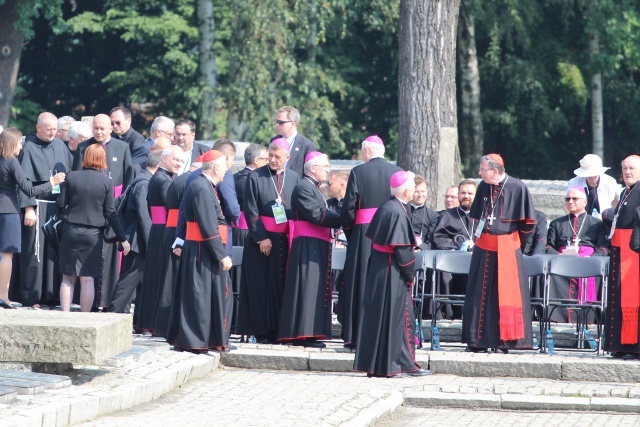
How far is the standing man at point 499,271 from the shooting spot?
1288 cm

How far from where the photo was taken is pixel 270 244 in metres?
13.1

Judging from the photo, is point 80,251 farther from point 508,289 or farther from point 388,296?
point 508,289

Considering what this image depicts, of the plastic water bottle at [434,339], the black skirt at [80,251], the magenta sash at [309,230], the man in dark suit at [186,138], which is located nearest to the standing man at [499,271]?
the plastic water bottle at [434,339]

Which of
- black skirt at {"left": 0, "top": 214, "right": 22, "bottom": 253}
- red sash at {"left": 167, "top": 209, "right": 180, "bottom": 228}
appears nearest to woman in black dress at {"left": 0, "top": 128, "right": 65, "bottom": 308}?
black skirt at {"left": 0, "top": 214, "right": 22, "bottom": 253}

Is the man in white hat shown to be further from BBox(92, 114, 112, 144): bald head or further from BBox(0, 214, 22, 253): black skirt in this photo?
BBox(0, 214, 22, 253): black skirt

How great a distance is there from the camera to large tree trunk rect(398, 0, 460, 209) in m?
16.8

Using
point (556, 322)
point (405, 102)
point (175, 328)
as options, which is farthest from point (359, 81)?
point (175, 328)

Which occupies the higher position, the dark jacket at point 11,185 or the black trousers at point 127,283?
the dark jacket at point 11,185

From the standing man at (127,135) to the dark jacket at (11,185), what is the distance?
4.74 ft

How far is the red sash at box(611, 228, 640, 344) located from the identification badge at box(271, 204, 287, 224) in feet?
9.78

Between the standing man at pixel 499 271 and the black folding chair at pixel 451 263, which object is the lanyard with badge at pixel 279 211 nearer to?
the black folding chair at pixel 451 263

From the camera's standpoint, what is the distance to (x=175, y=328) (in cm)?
1220

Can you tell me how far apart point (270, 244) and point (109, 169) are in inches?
93.5

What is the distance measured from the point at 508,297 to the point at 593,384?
1.43 meters
